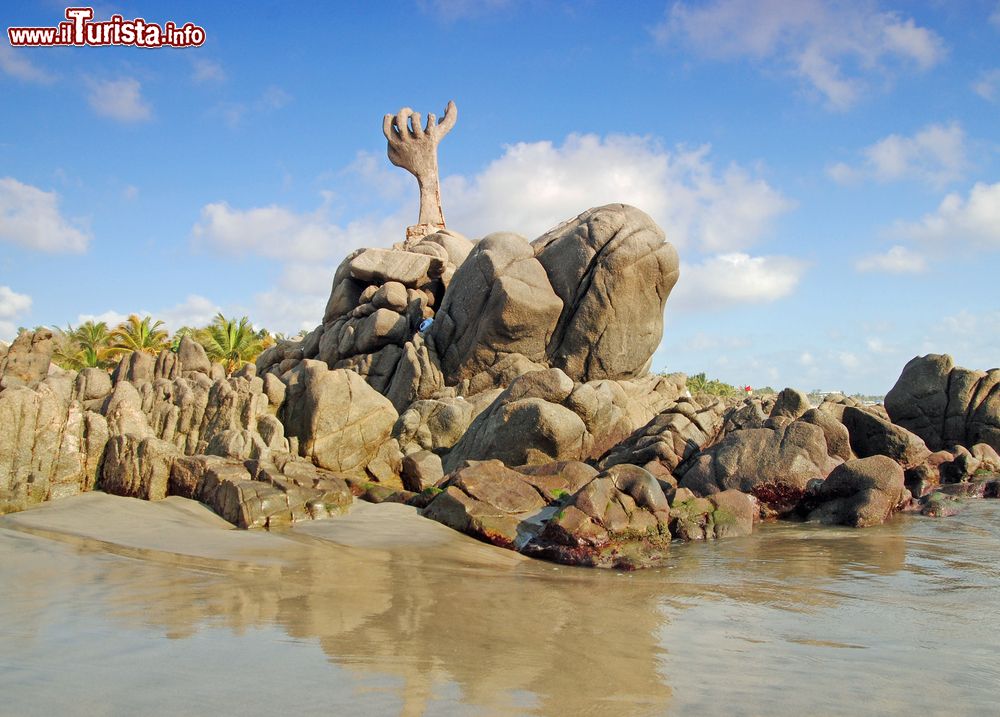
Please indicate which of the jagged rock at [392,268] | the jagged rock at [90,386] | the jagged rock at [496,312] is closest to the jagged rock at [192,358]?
the jagged rock at [90,386]

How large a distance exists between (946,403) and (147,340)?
117 feet

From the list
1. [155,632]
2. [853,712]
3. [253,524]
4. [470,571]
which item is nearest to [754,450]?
[470,571]

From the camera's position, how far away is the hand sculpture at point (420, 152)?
1746 inches

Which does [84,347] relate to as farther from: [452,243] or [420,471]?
[420,471]

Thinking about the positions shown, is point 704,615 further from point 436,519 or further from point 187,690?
point 436,519

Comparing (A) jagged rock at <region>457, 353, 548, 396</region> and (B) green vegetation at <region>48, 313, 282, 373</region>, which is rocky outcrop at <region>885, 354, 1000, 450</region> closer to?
(A) jagged rock at <region>457, 353, 548, 396</region>

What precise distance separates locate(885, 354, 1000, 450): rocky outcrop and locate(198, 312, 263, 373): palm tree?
3067 cm

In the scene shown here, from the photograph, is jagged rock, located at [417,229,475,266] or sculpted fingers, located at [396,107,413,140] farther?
sculpted fingers, located at [396,107,413,140]

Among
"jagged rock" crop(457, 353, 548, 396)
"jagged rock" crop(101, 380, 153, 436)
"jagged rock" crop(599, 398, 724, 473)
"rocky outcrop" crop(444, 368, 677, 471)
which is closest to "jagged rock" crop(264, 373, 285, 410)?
"rocky outcrop" crop(444, 368, 677, 471)

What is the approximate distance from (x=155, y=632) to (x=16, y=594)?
2.03 meters

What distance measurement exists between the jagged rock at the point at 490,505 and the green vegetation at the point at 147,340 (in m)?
28.3

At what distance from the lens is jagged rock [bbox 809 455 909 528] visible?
15.3m

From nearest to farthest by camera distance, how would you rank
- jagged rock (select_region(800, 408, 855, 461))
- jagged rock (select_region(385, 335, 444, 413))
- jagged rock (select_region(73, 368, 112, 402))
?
jagged rock (select_region(800, 408, 855, 461)) → jagged rock (select_region(73, 368, 112, 402)) → jagged rock (select_region(385, 335, 444, 413))

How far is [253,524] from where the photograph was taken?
12.4 meters
